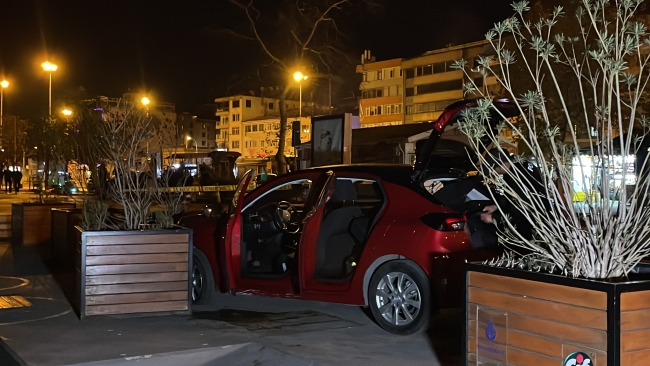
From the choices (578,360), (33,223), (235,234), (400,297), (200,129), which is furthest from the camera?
(200,129)

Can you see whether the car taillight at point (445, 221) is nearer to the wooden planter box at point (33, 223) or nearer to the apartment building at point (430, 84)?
the wooden planter box at point (33, 223)

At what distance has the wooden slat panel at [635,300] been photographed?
388cm

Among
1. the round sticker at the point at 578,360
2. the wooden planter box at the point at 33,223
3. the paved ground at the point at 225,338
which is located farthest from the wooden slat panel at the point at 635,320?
the wooden planter box at the point at 33,223

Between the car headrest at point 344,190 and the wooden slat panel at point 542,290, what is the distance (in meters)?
3.44

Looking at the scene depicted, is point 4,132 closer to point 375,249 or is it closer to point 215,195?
point 215,195

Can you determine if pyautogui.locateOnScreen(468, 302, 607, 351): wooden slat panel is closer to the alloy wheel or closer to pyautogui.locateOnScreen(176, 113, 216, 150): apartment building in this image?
the alloy wheel

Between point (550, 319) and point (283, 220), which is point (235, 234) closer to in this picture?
point (283, 220)

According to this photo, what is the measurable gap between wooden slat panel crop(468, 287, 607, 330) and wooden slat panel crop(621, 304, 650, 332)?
0.09 m

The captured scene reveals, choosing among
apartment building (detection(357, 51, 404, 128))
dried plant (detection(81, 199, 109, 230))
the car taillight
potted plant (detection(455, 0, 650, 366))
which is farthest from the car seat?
apartment building (detection(357, 51, 404, 128))

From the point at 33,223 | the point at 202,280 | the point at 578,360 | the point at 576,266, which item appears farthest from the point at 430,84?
the point at 578,360

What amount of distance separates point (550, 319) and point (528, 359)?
0.29 m

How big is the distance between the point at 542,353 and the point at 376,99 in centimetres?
8727

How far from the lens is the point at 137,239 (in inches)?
304

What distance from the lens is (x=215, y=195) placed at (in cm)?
3591
